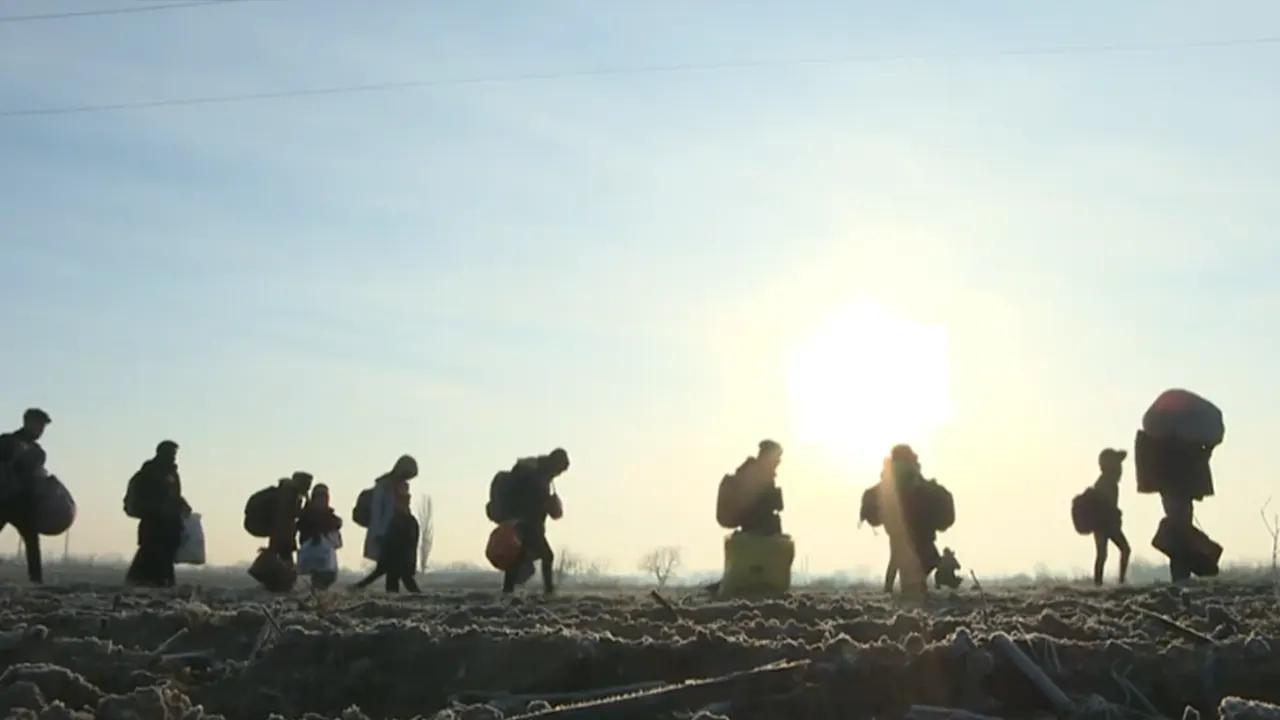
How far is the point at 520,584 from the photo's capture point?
70.4 ft

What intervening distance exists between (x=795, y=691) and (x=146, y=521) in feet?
48.3

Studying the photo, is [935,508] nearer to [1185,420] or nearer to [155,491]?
[1185,420]

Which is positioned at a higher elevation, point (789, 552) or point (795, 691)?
point (789, 552)

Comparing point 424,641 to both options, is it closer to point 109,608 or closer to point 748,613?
point 748,613

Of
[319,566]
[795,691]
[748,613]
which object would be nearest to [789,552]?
[319,566]

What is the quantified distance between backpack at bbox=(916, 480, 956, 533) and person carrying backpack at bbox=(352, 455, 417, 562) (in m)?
6.15

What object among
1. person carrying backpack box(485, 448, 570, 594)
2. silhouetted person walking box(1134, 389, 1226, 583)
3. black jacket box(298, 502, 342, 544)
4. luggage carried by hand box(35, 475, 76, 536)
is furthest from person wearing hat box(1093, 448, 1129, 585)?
luggage carried by hand box(35, 475, 76, 536)

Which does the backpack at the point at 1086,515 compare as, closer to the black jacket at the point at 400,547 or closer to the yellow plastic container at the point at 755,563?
the yellow plastic container at the point at 755,563

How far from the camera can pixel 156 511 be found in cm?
1955

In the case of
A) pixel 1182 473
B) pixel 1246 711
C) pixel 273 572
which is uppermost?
pixel 1182 473

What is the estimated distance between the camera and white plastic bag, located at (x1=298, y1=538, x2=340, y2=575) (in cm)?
2008

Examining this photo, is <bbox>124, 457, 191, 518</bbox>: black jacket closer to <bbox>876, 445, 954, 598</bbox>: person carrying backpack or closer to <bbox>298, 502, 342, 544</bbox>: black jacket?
<bbox>298, 502, 342, 544</bbox>: black jacket

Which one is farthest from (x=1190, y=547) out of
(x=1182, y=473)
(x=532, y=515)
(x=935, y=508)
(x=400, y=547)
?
(x=400, y=547)

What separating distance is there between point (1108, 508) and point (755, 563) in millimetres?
5617
